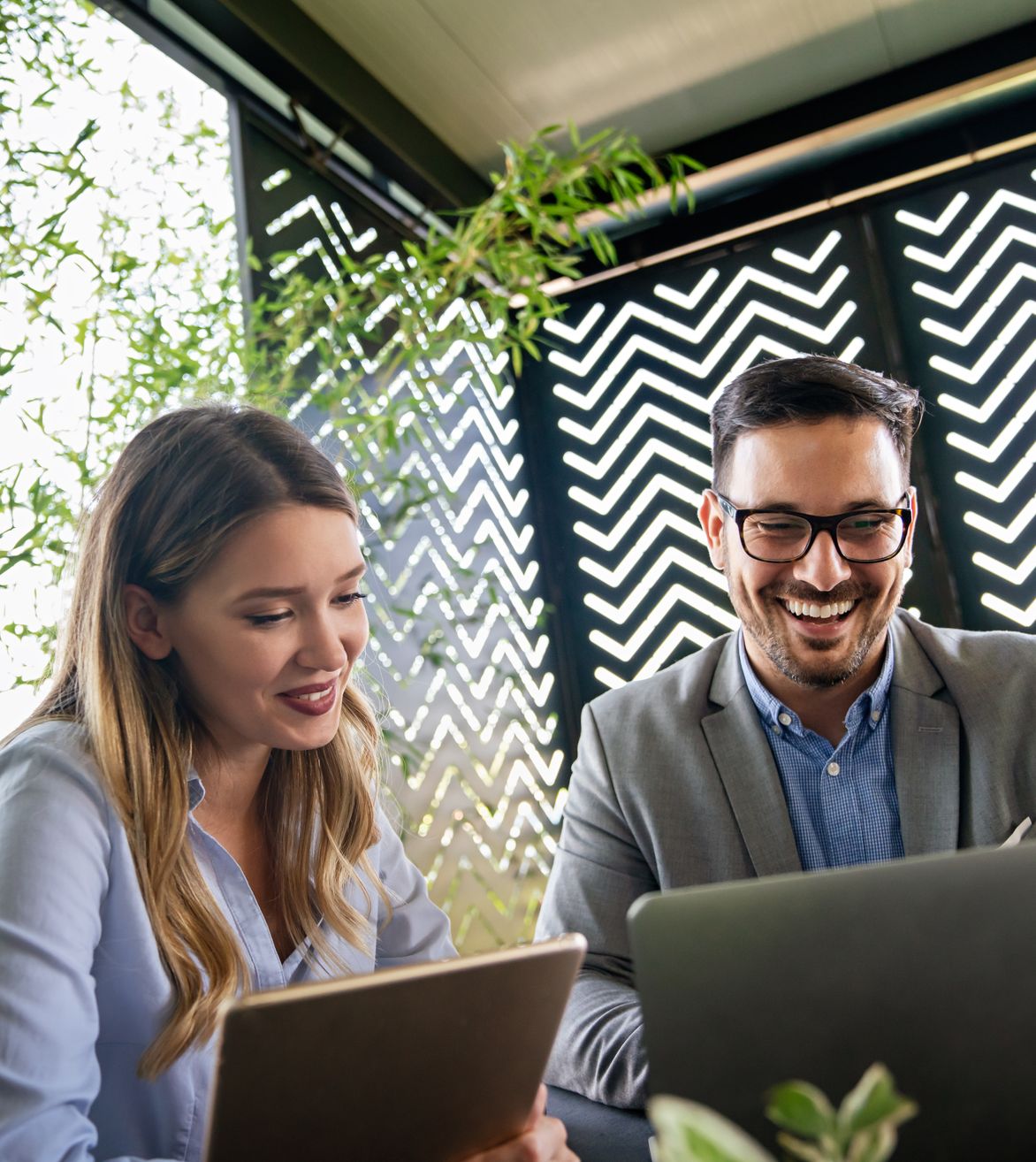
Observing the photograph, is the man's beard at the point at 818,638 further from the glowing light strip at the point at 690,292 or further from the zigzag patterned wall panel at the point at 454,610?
the glowing light strip at the point at 690,292

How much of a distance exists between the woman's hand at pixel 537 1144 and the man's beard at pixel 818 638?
86 centimetres

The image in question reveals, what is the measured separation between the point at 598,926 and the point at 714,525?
65cm

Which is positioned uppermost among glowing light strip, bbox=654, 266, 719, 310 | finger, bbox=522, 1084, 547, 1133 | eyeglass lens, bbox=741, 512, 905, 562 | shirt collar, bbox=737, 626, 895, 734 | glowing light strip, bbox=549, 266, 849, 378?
glowing light strip, bbox=654, 266, 719, 310

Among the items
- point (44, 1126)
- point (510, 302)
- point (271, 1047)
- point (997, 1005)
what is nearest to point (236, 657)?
point (44, 1126)

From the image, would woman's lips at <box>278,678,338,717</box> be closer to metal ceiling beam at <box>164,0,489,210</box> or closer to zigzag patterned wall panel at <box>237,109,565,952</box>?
zigzag patterned wall panel at <box>237,109,565,952</box>

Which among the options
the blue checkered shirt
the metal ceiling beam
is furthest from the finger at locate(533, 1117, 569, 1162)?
the metal ceiling beam

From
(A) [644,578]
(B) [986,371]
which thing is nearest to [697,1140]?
(B) [986,371]

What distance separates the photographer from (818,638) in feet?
5.45

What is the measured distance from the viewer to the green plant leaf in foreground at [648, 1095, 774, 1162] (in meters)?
0.35

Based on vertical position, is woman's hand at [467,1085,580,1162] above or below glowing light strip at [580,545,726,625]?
below

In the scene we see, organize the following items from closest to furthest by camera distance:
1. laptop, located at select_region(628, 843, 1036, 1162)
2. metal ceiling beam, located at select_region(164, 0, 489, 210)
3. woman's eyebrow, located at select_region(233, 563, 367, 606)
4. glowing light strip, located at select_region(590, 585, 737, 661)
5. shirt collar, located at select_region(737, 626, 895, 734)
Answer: laptop, located at select_region(628, 843, 1036, 1162), woman's eyebrow, located at select_region(233, 563, 367, 606), shirt collar, located at select_region(737, 626, 895, 734), metal ceiling beam, located at select_region(164, 0, 489, 210), glowing light strip, located at select_region(590, 585, 737, 661)

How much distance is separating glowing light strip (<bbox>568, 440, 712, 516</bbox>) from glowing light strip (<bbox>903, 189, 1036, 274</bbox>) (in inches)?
36.3

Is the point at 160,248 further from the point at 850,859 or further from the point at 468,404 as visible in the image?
the point at 850,859

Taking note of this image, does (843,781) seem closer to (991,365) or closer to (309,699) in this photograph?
(309,699)
